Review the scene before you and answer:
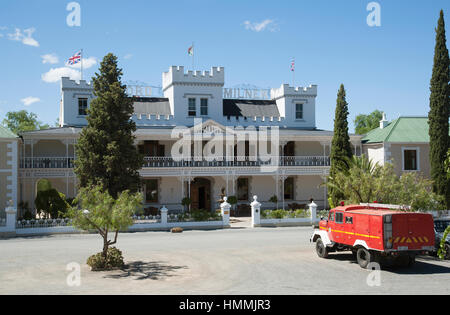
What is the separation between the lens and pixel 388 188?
1966cm

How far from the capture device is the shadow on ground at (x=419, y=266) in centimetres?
1406

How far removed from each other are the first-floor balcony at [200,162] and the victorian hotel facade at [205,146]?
7cm

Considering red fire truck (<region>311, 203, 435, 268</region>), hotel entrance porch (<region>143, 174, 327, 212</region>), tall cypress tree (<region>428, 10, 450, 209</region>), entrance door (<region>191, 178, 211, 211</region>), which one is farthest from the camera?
entrance door (<region>191, 178, 211, 211</region>)

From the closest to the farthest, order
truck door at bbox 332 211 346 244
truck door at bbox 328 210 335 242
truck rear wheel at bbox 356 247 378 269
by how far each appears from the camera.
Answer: truck rear wheel at bbox 356 247 378 269, truck door at bbox 332 211 346 244, truck door at bbox 328 210 335 242

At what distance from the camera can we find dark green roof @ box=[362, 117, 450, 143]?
33281 mm

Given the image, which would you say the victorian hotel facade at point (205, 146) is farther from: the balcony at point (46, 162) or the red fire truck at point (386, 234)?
the red fire truck at point (386, 234)

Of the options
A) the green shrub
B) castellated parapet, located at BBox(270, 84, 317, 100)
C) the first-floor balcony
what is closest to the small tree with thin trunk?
the green shrub

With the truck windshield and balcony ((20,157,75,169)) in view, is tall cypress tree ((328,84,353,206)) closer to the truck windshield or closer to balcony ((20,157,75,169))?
the truck windshield

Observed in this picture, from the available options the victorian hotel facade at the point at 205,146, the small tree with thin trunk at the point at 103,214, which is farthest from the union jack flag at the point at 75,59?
the small tree with thin trunk at the point at 103,214

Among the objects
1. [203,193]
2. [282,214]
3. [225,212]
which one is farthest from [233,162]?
[225,212]

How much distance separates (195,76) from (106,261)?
2453cm

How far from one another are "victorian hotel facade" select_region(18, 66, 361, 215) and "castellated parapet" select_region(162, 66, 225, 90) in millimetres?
81

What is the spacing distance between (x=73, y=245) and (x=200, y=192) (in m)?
16.3
